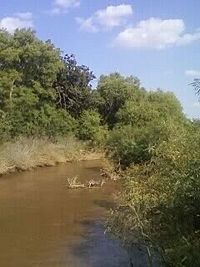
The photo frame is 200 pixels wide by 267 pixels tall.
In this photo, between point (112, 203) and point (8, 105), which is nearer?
point (112, 203)

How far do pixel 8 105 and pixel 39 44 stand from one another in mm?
5869

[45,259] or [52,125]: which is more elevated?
[52,125]

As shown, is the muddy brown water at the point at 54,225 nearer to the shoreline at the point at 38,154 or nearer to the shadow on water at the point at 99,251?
the shadow on water at the point at 99,251

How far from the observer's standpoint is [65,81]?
1565 inches

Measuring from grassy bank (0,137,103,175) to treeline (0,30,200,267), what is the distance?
45.2 inches

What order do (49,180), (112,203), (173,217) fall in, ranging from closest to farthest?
(173,217), (112,203), (49,180)

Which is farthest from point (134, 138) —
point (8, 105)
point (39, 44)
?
point (39, 44)

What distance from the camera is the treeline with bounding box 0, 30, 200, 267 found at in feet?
32.3

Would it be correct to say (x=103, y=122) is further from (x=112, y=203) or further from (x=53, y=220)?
(x=53, y=220)

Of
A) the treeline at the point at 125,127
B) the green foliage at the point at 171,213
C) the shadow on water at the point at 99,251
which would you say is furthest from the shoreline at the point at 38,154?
the green foliage at the point at 171,213

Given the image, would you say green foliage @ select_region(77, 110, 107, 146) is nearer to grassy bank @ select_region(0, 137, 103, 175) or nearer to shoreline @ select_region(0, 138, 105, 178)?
grassy bank @ select_region(0, 137, 103, 175)

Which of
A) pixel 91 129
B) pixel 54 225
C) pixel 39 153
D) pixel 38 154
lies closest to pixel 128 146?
pixel 38 154

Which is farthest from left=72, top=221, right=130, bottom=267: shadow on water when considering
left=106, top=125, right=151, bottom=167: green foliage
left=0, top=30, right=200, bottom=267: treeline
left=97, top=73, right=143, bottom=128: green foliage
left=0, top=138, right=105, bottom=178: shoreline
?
left=97, top=73, right=143, bottom=128: green foliage

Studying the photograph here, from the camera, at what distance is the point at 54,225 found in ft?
50.3
